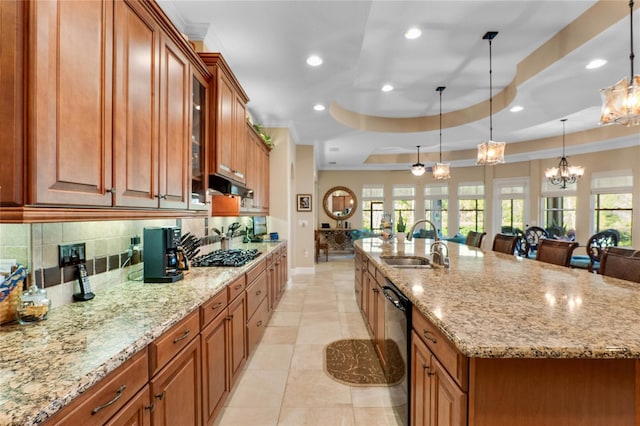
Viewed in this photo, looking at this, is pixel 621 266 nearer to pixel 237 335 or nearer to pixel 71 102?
pixel 237 335

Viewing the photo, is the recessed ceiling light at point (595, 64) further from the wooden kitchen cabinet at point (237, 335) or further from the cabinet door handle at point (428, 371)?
the wooden kitchen cabinet at point (237, 335)

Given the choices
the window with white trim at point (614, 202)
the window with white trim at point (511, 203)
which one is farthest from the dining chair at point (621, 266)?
the window with white trim at point (511, 203)

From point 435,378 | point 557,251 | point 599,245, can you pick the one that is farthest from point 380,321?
point 599,245

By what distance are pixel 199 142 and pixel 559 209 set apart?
28.9ft

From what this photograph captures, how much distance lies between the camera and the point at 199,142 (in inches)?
94.3

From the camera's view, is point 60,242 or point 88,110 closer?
point 88,110

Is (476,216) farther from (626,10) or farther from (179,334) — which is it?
(179,334)

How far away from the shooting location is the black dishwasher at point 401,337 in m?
1.72

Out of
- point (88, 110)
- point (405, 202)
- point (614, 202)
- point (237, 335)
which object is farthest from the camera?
point (405, 202)

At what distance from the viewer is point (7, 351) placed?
3.19ft

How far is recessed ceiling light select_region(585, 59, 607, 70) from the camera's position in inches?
123

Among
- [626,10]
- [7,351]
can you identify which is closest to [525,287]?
[7,351]

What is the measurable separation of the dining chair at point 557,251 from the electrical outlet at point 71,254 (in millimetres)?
3578

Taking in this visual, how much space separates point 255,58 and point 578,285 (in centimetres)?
337
